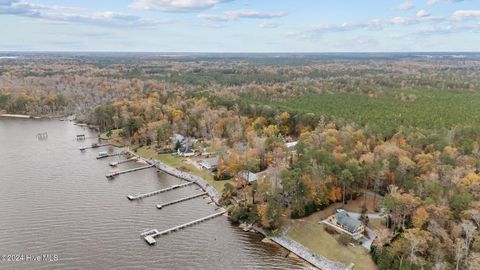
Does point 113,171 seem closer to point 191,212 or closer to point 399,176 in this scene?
point 191,212

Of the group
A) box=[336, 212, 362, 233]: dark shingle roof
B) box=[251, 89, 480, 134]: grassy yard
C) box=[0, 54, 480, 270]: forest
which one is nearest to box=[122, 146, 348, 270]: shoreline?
box=[0, 54, 480, 270]: forest

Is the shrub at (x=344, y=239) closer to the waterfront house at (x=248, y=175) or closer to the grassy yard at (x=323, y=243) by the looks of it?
the grassy yard at (x=323, y=243)

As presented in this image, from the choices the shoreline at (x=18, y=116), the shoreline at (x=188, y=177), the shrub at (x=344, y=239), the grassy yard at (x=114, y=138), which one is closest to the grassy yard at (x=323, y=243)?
the shrub at (x=344, y=239)

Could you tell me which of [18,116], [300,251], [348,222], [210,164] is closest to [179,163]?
[210,164]

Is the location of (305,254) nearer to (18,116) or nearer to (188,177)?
(188,177)

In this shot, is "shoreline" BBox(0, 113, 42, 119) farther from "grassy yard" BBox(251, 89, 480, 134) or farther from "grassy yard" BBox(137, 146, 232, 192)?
"grassy yard" BBox(251, 89, 480, 134)
